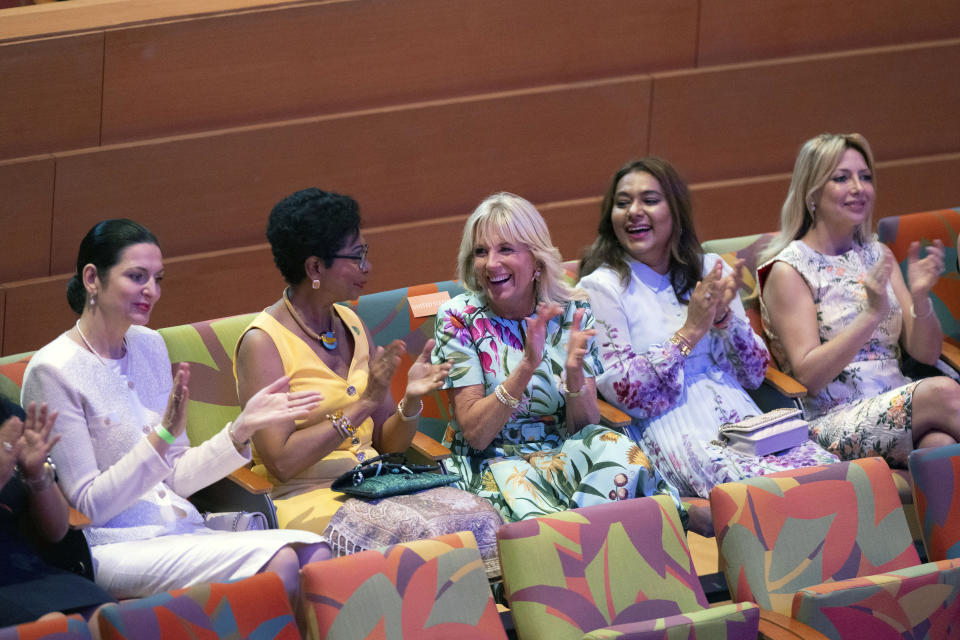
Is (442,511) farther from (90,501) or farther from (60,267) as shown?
(60,267)

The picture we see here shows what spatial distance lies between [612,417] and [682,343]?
0.32m

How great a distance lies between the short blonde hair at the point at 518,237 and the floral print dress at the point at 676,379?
0.23m

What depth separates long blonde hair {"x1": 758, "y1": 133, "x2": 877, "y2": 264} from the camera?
4.04 m

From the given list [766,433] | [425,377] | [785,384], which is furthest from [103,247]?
[785,384]

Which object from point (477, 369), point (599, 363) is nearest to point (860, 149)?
point (599, 363)

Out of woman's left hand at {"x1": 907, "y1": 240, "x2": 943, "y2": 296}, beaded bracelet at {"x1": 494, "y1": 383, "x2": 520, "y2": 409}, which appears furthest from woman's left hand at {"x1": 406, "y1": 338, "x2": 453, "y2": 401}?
woman's left hand at {"x1": 907, "y1": 240, "x2": 943, "y2": 296}

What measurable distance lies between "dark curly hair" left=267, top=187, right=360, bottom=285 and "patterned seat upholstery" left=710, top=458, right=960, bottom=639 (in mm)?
1237

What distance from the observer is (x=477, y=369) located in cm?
335

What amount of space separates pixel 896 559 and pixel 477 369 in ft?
3.91

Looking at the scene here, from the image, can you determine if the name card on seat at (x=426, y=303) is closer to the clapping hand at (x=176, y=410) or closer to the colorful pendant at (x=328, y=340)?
the colorful pendant at (x=328, y=340)

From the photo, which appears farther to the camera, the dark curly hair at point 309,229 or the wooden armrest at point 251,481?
the dark curly hair at point 309,229

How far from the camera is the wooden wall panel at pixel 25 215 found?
4.12m

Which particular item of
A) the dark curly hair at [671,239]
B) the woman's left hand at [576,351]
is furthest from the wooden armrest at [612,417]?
the dark curly hair at [671,239]

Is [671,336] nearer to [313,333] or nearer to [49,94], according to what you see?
[313,333]
